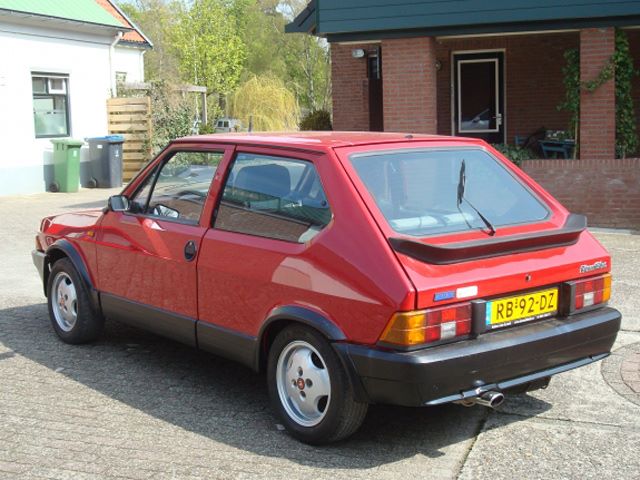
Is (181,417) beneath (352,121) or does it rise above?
beneath

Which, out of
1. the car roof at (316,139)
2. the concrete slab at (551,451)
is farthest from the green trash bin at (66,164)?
the concrete slab at (551,451)

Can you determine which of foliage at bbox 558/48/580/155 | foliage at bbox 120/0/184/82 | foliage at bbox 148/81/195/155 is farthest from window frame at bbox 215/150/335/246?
foliage at bbox 120/0/184/82

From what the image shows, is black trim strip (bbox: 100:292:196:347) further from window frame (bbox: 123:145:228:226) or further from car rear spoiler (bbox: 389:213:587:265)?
car rear spoiler (bbox: 389:213:587:265)

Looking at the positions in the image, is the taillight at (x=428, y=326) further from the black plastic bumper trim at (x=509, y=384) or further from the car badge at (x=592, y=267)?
the car badge at (x=592, y=267)

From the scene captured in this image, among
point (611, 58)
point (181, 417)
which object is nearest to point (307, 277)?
point (181, 417)

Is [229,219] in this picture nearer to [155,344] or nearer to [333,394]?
[333,394]

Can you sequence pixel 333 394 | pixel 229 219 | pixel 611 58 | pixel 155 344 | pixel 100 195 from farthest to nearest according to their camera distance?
pixel 100 195
pixel 611 58
pixel 155 344
pixel 229 219
pixel 333 394

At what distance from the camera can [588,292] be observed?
4.80m

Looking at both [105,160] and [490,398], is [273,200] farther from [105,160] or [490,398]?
[105,160]

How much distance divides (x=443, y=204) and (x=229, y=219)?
50.4 inches

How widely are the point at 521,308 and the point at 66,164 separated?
15.9 meters

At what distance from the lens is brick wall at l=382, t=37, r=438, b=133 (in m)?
13.4

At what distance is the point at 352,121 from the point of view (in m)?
16.0

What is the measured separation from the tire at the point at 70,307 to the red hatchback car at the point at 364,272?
72 cm
